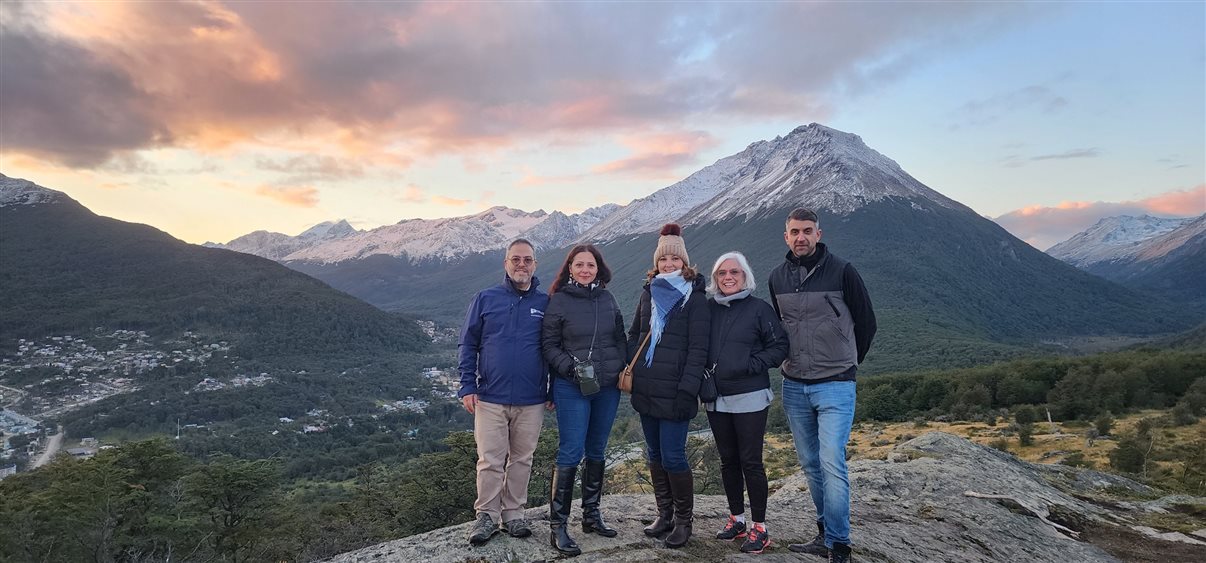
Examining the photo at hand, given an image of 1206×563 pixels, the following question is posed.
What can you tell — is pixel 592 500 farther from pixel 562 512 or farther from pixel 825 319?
pixel 825 319

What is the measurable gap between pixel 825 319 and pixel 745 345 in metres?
0.75

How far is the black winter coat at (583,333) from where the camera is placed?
4.98 metres

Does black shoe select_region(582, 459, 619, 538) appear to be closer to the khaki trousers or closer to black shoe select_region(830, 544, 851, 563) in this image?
the khaki trousers

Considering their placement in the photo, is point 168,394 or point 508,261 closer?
point 508,261

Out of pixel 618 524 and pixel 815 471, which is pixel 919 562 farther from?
pixel 618 524

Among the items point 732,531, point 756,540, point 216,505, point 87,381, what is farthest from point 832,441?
point 87,381

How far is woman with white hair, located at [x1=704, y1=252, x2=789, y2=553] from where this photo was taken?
4832 mm

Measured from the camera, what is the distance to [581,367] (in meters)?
4.89

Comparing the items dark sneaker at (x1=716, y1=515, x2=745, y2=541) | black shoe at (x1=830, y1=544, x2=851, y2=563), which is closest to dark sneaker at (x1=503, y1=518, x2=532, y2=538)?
dark sneaker at (x1=716, y1=515, x2=745, y2=541)

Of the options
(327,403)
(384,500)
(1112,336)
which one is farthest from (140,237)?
(1112,336)

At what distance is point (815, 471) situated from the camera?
5.23m

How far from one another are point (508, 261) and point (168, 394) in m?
134

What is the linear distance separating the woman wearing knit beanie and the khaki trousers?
1.03 meters

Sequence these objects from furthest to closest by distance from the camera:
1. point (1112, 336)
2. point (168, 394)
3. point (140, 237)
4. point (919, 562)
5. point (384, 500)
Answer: point (140, 237) < point (1112, 336) < point (168, 394) < point (384, 500) < point (919, 562)
